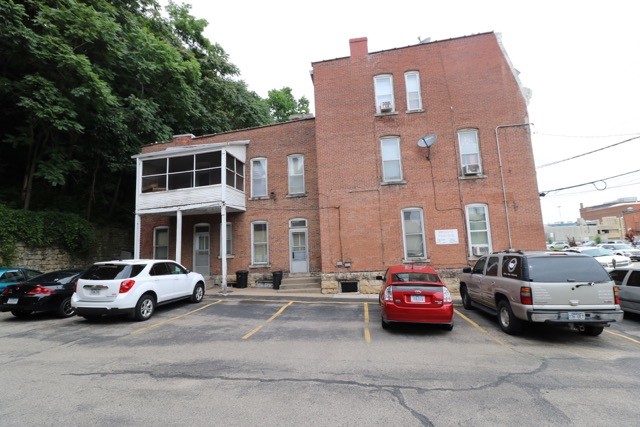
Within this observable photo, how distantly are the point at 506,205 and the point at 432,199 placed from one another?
3.12 m

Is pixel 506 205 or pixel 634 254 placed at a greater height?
pixel 506 205

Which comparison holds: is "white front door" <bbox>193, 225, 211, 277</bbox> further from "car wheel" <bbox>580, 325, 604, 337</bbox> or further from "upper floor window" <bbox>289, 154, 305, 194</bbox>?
"car wheel" <bbox>580, 325, 604, 337</bbox>

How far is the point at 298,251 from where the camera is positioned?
16.2 m

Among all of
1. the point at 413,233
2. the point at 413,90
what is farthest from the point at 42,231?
the point at 413,90

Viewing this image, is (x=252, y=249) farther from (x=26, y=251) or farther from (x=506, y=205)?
(x=506, y=205)

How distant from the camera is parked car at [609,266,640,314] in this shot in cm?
875

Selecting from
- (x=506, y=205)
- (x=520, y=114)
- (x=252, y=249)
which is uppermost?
(x=520, y=114)

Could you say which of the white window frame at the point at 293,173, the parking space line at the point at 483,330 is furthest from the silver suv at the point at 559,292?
the white window frame at the point at 293,173

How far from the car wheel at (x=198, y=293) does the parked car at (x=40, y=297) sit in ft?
11.5

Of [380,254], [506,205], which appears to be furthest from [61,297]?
[506,205]

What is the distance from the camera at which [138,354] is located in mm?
5953

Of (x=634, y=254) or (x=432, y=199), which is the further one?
(x=634, y=254)

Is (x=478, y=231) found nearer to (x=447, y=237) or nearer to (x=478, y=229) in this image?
(x=478, y=229)

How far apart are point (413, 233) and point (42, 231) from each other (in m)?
17.9
